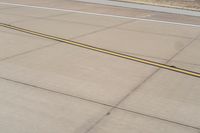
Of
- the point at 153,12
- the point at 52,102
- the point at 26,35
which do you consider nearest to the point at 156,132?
the point at 52,102

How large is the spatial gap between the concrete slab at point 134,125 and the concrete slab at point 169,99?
0.23 m

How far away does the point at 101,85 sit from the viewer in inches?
290

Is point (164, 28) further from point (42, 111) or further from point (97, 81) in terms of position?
point (42, 111)

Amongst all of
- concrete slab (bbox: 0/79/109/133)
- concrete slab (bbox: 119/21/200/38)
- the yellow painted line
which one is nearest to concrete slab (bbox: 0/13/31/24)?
the yellow painted line

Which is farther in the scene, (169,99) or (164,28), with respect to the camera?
(164,28)

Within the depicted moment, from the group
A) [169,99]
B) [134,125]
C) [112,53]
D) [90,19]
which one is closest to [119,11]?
[90,19]

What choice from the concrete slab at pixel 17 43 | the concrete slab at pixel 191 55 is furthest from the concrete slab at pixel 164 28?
the concrete slab at pixel 17 43

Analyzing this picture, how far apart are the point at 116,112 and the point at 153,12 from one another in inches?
516

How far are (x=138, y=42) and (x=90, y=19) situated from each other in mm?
4461

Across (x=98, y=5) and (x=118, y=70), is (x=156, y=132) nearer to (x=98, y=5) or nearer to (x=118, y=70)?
(x=118, y=70)

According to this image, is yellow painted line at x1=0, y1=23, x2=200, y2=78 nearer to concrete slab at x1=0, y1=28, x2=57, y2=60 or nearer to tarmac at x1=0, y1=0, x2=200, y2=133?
tarmac at x1=0, y1=0, x2=200, y2=133

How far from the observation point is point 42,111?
6.01 metres

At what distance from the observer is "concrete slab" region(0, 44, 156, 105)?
23.1ft

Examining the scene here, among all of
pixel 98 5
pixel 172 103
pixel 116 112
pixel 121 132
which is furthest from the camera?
pixel 98 5
